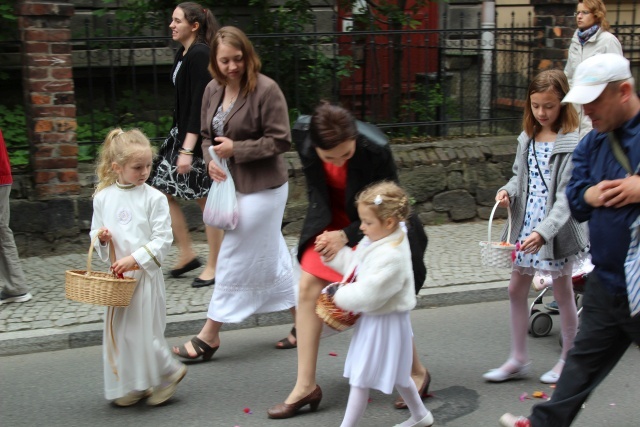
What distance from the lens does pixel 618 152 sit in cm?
343

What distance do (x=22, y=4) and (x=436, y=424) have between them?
4.85 meters

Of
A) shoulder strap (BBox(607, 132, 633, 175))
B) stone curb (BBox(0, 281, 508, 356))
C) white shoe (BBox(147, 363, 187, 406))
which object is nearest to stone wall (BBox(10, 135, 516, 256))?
stone curb (BBox(0, 281, 508, 356))

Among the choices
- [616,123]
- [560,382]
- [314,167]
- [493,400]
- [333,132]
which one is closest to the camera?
[616,123]

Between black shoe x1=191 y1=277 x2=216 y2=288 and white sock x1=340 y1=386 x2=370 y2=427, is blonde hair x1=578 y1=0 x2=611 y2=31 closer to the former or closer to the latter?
black shoe x1=191 y1=277 x2=216 y2=288

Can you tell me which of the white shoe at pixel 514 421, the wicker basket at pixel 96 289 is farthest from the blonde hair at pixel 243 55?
the white shoe at pixel 514 421

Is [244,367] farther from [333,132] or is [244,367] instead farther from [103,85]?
[103,85]

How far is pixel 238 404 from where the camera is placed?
4.61 meters

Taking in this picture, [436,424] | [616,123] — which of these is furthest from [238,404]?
[616,123]

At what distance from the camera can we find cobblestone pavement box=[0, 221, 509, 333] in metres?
5.79

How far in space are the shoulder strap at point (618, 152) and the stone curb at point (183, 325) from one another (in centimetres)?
299

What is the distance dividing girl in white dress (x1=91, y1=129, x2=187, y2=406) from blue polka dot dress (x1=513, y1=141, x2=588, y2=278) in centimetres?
188

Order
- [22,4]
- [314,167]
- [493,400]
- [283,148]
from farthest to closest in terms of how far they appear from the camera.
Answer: [22,4]
[283,148]
[493,400]
[314,167]

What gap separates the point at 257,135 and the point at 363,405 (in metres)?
1.80

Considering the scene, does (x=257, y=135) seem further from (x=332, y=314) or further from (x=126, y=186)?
(x=332, y=314)
